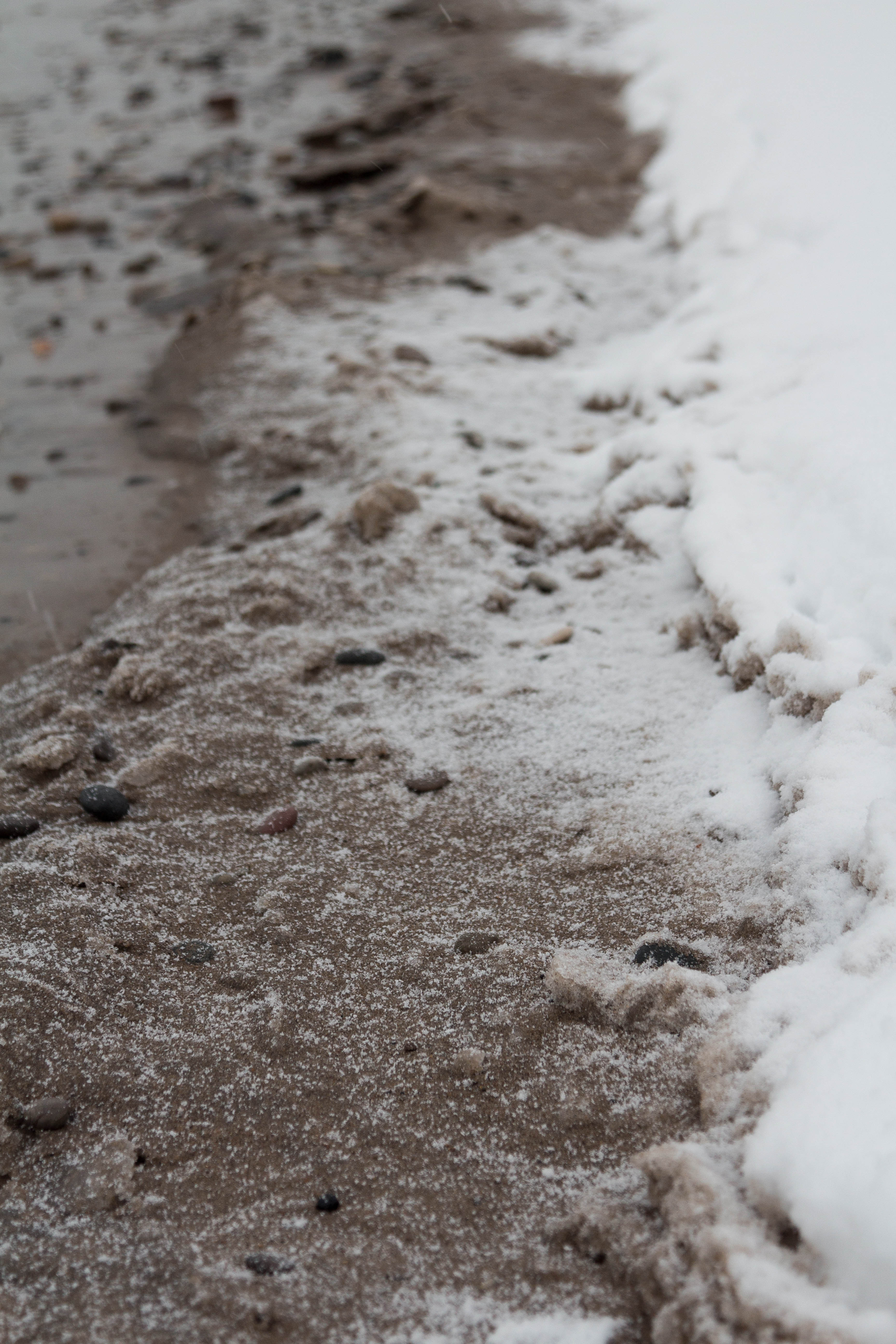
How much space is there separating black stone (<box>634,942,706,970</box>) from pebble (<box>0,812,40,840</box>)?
138 cm

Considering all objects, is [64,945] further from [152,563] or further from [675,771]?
[152,563]

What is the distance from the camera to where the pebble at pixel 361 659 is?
2.77 meters

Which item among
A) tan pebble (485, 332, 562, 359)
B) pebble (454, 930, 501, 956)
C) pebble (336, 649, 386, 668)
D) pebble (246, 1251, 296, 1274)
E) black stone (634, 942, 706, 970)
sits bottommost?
pebble (246, 1251, 296, 1274)

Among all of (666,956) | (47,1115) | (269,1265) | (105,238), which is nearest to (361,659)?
Answer: (666,956)

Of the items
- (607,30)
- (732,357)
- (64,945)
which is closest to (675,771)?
(64,945)

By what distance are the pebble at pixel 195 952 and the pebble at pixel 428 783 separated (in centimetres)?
61

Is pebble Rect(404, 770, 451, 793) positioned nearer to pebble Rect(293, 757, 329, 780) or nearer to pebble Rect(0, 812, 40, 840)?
pebble Rect(293, 757, 329, 780)

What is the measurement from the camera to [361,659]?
2.77 metres

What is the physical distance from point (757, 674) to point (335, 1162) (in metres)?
1.43

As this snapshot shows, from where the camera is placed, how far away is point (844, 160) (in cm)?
435

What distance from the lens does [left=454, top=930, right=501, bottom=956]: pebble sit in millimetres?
1906

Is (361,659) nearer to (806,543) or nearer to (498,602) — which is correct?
(498,602)

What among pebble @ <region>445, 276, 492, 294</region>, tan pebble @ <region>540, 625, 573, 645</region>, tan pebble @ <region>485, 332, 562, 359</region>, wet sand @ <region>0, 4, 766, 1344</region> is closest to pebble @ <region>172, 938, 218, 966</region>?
wet sand @ <region>0, 4, 766, 1344</region>

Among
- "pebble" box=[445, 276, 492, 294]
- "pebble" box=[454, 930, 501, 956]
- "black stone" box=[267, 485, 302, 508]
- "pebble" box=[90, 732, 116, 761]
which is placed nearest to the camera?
"pebble" box=[454, 930, 501, 956]
